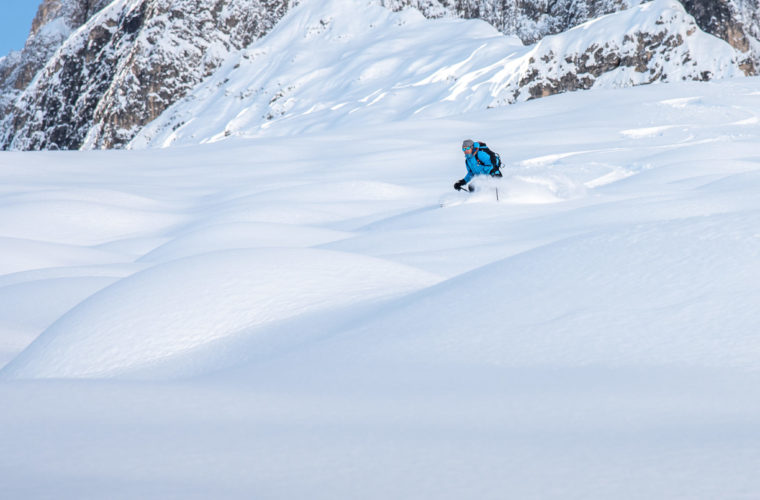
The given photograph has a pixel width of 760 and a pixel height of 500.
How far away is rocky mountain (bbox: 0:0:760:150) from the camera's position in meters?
31.0

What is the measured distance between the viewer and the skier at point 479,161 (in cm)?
783

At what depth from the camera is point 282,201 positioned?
30.9 ft

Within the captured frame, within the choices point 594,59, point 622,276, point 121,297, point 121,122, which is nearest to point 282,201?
point 121,297

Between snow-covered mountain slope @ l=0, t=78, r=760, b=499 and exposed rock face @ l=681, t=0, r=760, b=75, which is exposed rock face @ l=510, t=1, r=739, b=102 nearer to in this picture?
exposed rock face @ l=681, t=0, r=760, b=75

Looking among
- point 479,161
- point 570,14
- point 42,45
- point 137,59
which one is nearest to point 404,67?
point 570,14

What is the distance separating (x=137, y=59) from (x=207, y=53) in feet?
18.1

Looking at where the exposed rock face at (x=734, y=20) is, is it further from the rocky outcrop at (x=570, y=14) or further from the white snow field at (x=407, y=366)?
the white snow field at (x=407, y=366)

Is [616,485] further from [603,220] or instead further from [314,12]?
[314,12]

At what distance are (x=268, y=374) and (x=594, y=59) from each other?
3160cm

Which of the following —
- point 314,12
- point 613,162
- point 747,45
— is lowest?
point 613,162

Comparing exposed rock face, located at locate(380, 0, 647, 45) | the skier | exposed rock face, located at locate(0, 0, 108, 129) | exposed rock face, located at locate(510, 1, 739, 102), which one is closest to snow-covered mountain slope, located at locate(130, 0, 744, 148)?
exposed rock face, located at locate(510, 1, 739, 102)

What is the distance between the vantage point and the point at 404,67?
38969 mm

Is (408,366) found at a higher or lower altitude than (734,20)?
lower

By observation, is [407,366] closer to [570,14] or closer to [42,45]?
[570,14]
